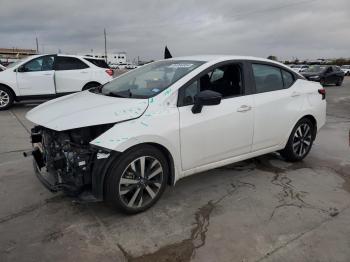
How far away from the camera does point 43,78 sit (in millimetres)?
10461

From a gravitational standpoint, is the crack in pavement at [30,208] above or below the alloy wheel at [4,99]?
below

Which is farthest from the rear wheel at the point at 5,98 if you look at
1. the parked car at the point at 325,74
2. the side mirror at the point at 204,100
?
the parked car at the point at 325,74

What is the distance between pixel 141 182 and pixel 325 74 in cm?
2207

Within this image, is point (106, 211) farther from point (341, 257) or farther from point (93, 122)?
point (341, 257)

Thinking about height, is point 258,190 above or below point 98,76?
below

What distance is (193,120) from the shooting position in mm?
3754

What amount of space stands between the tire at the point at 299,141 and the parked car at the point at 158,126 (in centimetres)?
23

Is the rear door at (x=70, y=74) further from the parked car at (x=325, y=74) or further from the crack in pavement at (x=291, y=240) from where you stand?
the parked car at (x=325, y=74)

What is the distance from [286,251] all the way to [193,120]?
62.1 inches

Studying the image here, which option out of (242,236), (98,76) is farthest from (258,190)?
(98,76)

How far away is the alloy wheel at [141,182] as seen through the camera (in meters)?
3.38

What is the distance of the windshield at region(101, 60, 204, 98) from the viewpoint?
389 cm

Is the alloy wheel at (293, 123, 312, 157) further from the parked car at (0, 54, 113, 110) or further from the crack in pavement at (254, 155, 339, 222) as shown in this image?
the parked car at (0, 54, 113, 110)

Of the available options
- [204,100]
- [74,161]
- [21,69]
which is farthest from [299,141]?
[21,69]
